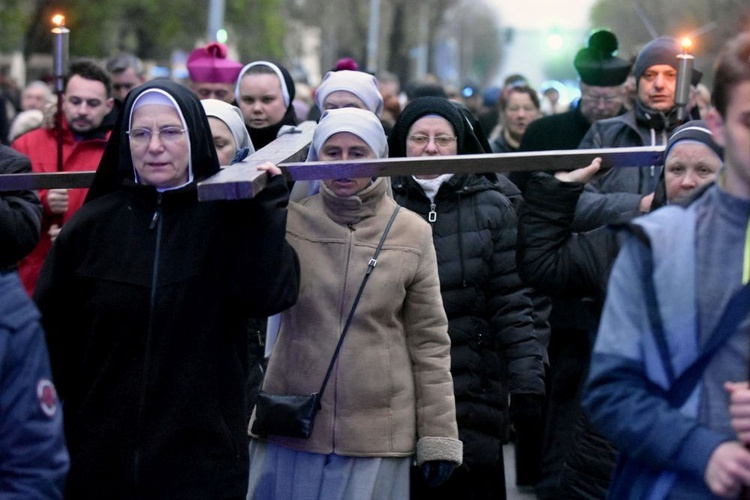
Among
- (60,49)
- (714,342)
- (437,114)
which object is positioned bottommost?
(714,342)

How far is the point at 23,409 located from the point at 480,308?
285 centimetres

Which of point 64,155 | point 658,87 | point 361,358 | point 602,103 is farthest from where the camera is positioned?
point 602,103

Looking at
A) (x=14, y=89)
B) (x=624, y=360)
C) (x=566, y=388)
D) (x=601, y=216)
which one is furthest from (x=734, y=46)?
(x=14, y=89)

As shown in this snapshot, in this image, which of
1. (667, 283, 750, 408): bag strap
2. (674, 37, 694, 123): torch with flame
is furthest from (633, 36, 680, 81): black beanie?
(667, 283, 750, 408): bag strap

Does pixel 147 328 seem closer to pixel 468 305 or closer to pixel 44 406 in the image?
pixel 44 406

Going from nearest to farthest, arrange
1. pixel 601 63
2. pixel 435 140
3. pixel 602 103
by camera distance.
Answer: pixel 435 140
pixel 602 103
pixel 601 63

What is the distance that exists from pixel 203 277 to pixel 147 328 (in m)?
0.23

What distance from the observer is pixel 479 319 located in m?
5.84

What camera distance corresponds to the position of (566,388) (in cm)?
774

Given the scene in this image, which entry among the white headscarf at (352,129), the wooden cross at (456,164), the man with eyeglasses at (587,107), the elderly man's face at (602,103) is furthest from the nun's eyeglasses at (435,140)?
the elderly man's face at (602,103)

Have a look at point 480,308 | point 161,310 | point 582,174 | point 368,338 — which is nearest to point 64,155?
point 480,308

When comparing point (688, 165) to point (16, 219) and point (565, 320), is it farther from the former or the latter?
point (565, 320)

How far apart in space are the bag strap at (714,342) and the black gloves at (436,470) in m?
1.98

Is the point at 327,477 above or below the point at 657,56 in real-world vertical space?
below
